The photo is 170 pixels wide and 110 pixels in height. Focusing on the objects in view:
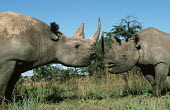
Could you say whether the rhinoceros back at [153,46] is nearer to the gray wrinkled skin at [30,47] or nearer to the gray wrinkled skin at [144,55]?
the gray wrinkled skin at [144,55]

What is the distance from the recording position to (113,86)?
9.98 meters

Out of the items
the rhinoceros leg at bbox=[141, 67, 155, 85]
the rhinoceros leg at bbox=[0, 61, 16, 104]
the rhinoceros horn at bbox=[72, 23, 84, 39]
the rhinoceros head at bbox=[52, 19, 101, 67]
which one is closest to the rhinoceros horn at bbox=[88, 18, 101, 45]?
the rhinoceros head at bbox=[52, 19, 101, 67]

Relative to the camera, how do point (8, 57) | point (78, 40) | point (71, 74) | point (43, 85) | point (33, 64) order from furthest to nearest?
point (71, 74) < point (43, 85) < point (78, 40) < point (33, 64) < point (8, 57)

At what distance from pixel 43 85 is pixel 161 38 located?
4663 millimetres

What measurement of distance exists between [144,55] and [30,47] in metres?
3.67

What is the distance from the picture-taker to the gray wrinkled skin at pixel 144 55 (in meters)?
7.28

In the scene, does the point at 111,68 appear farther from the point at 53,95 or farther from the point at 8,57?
the point at 8,57

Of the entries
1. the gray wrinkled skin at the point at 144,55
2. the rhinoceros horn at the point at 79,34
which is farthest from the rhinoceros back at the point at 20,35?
the gray wrinkled skin at the point at 144,55

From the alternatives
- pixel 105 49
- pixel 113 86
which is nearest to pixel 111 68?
pixel 105 49

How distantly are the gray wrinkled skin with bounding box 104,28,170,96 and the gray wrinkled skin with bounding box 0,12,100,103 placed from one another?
0.86 metres

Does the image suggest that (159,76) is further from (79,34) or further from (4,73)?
(4,73)

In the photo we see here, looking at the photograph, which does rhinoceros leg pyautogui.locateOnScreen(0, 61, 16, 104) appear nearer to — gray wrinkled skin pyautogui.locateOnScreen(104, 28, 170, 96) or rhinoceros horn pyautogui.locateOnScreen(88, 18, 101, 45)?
rhinoceros horn pyautogui.locateOnScreen(88, 18, 101, 45)

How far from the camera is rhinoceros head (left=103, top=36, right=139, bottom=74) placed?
7508mm

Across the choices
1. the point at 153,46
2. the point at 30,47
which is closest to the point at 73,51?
the point at 30,47
